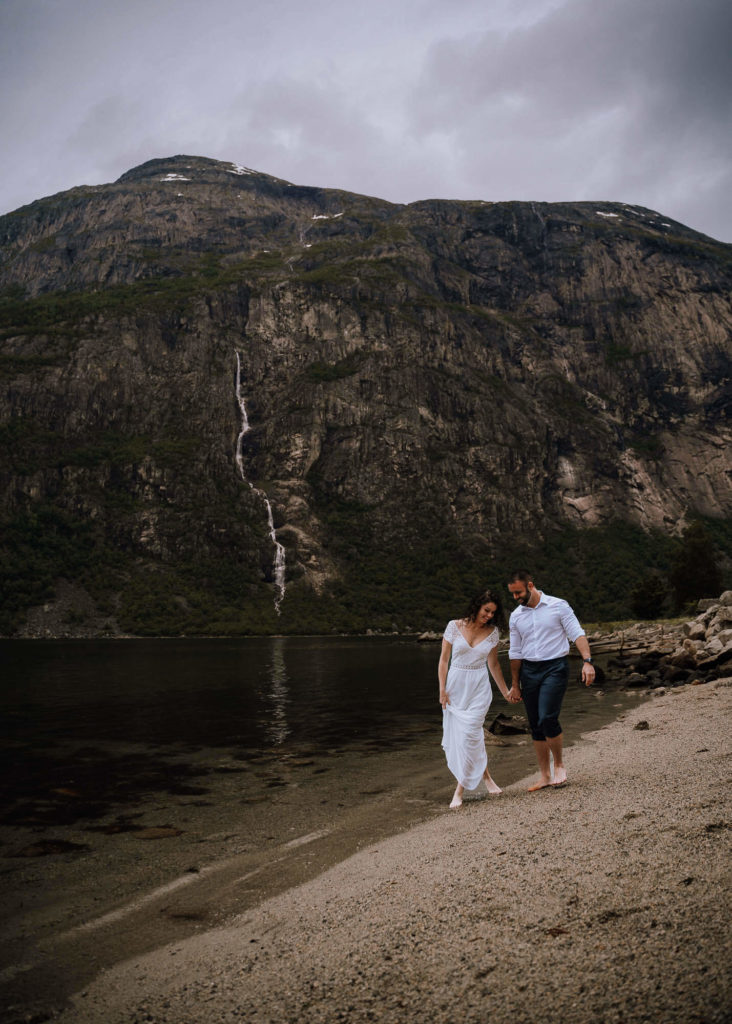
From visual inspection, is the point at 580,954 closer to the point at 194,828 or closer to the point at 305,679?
the point at 194,828

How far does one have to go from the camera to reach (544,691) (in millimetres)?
8844

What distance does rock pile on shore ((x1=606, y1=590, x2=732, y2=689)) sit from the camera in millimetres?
25109

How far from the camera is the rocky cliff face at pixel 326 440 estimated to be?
433 ft

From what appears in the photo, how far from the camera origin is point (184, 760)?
14.5 metres

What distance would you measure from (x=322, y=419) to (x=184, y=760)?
148 meters

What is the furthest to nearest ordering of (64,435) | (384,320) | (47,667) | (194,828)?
(384,320) → (64,435) → (47,667) → (194,828)

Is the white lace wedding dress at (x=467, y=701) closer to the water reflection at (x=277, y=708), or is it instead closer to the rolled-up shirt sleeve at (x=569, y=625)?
the rolled-up shirt sleeve at (x=569, y=625)

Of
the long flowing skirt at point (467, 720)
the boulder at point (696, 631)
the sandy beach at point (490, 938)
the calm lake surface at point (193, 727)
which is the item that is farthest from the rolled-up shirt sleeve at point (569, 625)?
the boulder at point (696, 631)

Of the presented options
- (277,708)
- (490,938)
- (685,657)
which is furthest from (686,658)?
(490,938)

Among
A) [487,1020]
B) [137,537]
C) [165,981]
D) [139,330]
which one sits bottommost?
[165,981]

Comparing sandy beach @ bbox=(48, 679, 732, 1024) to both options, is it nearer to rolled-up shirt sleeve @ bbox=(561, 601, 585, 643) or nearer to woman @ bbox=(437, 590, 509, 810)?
woman @ bbox=(437, 590, 509, 810)

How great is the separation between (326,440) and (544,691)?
152m

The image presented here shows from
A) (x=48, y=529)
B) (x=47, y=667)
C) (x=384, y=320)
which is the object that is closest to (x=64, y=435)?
(x=48, y=529)

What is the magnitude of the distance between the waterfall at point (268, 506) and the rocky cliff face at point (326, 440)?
3.72 feet
